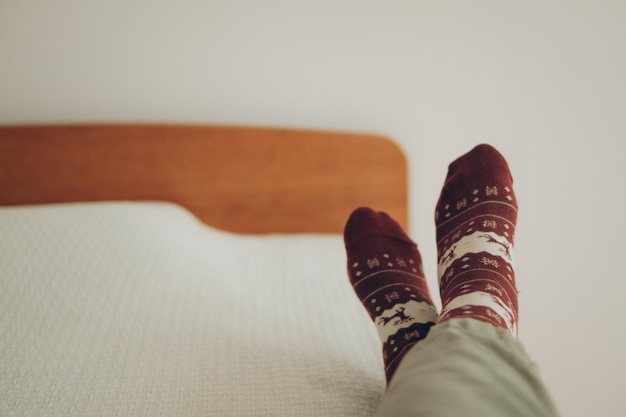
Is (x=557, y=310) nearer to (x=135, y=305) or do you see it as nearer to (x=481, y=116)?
(x=481, y=116)

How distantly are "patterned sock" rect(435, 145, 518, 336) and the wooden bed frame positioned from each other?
8.3 inches

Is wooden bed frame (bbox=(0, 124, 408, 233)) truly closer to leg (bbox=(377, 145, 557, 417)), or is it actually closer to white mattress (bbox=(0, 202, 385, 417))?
white mattress (bbox=(0, 202, 385, 417))

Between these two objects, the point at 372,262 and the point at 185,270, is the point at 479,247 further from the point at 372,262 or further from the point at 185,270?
the point at 185,270

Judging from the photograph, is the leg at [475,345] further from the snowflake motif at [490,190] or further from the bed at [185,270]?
the bed at [185,270]

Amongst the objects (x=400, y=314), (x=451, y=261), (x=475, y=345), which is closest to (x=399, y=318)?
(x=400, y=314)

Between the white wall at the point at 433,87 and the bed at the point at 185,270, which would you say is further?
the white wall at the point at 433,87

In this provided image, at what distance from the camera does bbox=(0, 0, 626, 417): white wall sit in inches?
37.3

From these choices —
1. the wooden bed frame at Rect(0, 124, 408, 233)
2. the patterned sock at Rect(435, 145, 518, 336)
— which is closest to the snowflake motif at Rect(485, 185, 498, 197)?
the patterned sock at Rect(435, 145, 518, 336)

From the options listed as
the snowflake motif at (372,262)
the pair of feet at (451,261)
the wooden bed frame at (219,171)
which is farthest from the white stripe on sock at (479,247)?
the wooden bed frame at (219,171)

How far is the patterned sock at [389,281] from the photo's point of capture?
68 centimetres

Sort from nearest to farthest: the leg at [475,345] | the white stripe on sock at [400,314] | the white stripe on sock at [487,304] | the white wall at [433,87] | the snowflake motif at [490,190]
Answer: the leg at [475,345] < the white stripe on sock at [487,304] < the white stripe on sock at [400,314] < the snowflake motif at [490,190] < the white wall at [433,87]

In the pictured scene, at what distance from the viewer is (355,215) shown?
35.4 inches

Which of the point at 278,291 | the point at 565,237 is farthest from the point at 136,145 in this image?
the point at 565,237

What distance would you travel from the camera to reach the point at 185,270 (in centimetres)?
84
